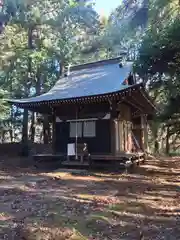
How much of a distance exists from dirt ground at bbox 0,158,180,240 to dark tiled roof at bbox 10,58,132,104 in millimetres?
4078

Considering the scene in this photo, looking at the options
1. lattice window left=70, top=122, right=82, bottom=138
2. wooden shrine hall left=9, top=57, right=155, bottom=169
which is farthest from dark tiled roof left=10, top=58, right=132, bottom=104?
lattice window left=70, top=122, right=82, bottom=138

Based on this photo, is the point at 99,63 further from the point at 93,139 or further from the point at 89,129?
the point at 93,139

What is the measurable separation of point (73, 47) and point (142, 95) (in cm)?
1044

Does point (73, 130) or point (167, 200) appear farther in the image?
point (73, 130)

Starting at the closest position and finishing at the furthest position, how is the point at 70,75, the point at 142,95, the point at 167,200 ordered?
the point at 167,200 < the point at 142,95 < the point at 70,75

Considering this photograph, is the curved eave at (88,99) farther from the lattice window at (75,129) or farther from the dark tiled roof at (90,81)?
the lattice window at (75,129)

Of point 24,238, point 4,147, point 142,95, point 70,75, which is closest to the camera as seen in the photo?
point 24,238

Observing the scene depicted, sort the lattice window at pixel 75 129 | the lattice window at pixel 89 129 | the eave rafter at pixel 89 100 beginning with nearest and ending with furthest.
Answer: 1. the eave rafter at pixel 89 100
2. the lattice window at pixel 89 129
3. the lattice window at pixel 75 129

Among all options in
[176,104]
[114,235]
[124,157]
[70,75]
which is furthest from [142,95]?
[114,235]

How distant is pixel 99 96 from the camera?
12328 millimetres

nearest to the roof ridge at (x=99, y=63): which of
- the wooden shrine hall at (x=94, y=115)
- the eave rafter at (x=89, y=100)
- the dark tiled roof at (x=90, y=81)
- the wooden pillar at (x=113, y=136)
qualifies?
the dark tiled roof at (x=90, y=81)

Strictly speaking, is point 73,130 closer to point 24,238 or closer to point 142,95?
point 142,95

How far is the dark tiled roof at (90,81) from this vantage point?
1332 centimetres

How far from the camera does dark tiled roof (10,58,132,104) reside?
43.7 feet
